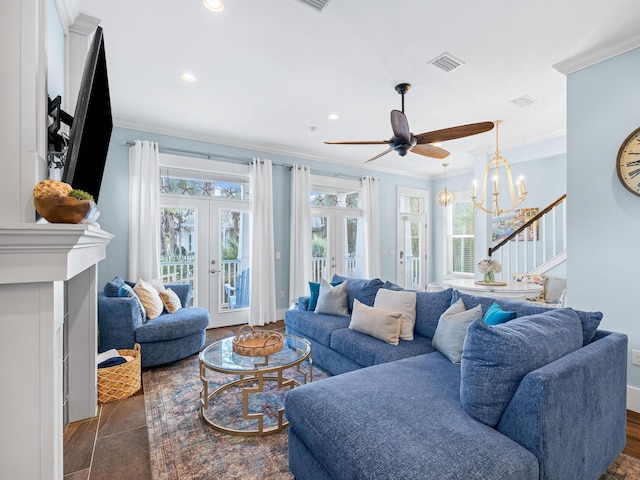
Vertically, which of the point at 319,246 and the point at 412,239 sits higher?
the point at 412,239

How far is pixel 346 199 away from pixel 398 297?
3.58 m

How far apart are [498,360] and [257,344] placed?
1629 millimetres

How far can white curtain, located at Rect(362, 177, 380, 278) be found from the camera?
6.16m

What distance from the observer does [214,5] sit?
Answer: 210 cm

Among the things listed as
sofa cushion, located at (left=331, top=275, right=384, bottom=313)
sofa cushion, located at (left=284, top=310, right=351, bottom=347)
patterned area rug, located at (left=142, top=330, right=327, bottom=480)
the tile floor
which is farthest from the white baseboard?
the tile floor

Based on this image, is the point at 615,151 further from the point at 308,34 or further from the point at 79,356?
the point at 79,356

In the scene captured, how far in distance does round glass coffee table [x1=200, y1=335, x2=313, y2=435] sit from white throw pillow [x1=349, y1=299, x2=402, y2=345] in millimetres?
512

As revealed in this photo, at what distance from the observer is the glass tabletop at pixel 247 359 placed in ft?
7.20

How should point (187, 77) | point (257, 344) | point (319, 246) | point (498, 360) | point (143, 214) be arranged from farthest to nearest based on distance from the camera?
point (319, 246) < point (143, 214) < point (187, 77) < point (257, 344) < point (498, 360)

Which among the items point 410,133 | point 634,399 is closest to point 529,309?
point 634,399

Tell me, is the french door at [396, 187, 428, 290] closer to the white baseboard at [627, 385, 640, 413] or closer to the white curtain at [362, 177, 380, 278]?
the white curtain at [362, 177, 380, 278]

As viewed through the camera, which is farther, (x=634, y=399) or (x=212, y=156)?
(x=212, y=156)

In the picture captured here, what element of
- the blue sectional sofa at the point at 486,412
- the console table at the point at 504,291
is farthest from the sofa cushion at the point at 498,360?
the console table at the point at 504,291

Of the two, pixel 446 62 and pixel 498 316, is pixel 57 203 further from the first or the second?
pixel 446 62
